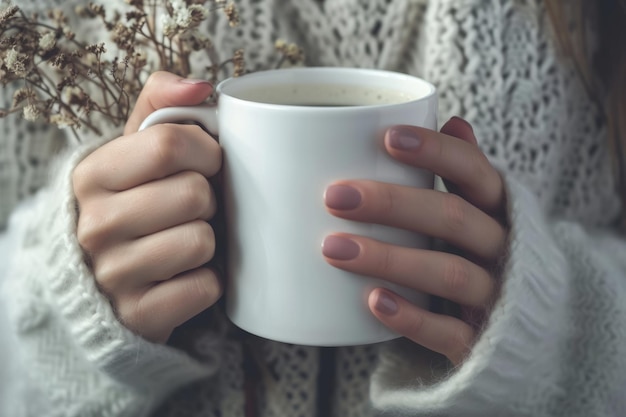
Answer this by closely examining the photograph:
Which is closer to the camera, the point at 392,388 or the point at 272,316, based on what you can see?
the point at 272,316

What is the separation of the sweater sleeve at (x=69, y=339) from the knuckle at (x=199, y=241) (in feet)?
0.32

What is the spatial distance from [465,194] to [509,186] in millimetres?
44

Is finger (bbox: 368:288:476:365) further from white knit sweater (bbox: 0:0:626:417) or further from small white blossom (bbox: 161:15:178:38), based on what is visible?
small white blossom (bbox: 161:15:178:38)

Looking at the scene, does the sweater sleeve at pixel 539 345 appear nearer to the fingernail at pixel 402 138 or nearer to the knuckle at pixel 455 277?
the knuckle at pixel 455 277

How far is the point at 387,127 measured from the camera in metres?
0.46

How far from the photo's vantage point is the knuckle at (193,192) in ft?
1.68

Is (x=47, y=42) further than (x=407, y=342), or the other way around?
(x=407, y=342)

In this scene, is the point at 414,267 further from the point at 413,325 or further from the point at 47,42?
the point at 47,42

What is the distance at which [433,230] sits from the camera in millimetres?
530

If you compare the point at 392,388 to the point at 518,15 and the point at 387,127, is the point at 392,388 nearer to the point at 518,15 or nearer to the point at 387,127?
the point at 387,127

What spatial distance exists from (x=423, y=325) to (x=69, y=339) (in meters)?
0.38

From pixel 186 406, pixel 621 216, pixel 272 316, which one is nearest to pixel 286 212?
pixel 272 316

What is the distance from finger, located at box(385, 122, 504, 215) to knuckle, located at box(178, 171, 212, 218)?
0.15 metres

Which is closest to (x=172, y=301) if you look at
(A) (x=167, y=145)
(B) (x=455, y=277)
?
(A) (x=167, y=145)
